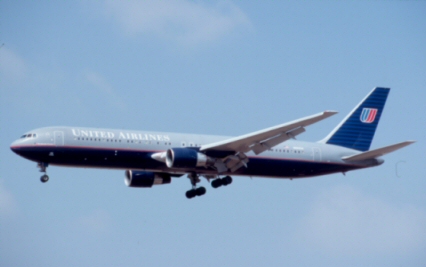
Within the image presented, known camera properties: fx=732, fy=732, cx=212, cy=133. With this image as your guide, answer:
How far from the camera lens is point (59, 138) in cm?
4641

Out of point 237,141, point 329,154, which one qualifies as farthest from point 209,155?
point 329,154

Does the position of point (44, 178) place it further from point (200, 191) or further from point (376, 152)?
point (376, 152)

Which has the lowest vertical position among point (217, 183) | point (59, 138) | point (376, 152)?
point (217, 183)

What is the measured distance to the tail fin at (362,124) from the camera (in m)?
54.9

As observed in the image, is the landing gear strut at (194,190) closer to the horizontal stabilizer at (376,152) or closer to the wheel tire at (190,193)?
the wheel tire at (190,193)

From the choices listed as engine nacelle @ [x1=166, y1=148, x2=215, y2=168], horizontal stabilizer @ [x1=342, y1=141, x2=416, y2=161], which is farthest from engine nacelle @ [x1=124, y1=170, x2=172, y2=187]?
horizontal stabilizer @ [x1=342, y1=141, x2=416, y2=161]

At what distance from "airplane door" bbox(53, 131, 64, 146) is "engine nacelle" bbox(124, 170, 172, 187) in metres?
7.90

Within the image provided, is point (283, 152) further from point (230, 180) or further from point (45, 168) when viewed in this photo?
point (45, 168)

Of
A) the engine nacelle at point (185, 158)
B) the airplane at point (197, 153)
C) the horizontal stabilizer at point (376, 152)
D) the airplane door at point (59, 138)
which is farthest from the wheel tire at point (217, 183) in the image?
the airplane door at point (59, 138)

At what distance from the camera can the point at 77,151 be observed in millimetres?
46344

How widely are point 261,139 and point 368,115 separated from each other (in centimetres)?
1314

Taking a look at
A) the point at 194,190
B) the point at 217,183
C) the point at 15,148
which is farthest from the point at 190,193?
the point at 15,148

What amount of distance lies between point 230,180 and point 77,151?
11.6 m

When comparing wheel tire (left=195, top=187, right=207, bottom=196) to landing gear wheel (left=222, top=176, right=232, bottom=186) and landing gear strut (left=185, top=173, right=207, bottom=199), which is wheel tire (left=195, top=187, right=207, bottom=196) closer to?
landing gear strut (left=185, top=173, right=207, bottom=199)
